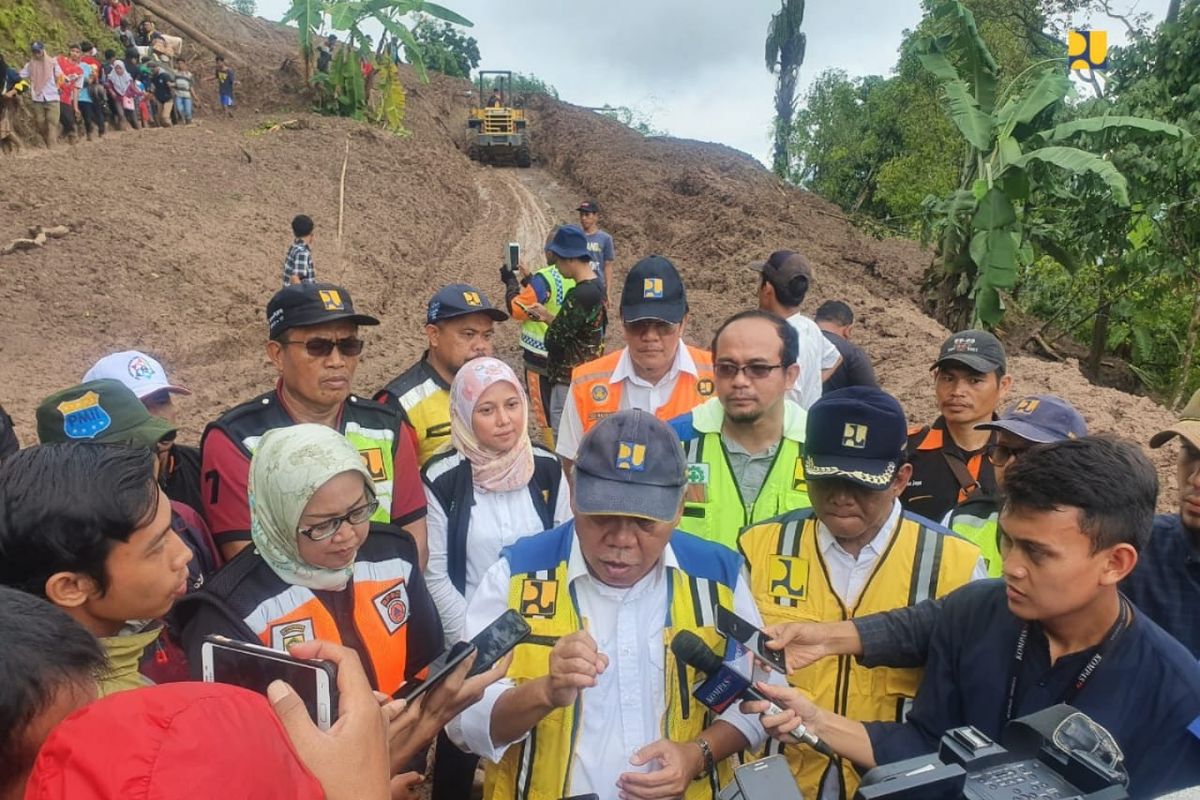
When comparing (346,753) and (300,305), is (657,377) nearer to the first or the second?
(300,305)

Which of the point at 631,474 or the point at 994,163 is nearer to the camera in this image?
the point at 631,474

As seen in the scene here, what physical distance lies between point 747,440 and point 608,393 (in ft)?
3.86

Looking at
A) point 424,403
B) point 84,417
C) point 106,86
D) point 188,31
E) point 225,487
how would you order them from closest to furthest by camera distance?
point 84,417, point 225,487, point 424,403, point 106,86, point 188,31

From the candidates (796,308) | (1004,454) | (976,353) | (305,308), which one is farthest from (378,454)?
(796,308)

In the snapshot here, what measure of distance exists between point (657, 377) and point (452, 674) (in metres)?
2.63

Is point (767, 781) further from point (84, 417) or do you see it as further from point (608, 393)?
point (608, 393)

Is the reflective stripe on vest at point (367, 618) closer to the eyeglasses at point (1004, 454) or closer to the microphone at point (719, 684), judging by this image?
the microphone at point (719, 684)

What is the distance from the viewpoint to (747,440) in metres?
3.32

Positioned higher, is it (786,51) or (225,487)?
(786,51)

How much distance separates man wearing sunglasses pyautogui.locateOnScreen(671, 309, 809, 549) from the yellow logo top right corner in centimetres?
1107

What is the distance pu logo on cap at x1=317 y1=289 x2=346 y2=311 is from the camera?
3400mm

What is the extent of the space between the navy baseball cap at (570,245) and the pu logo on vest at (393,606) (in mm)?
5045

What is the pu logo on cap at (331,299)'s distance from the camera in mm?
3400

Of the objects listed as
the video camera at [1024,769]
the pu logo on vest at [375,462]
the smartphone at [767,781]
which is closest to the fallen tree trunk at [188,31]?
the pu logo on vest at [375,462]
